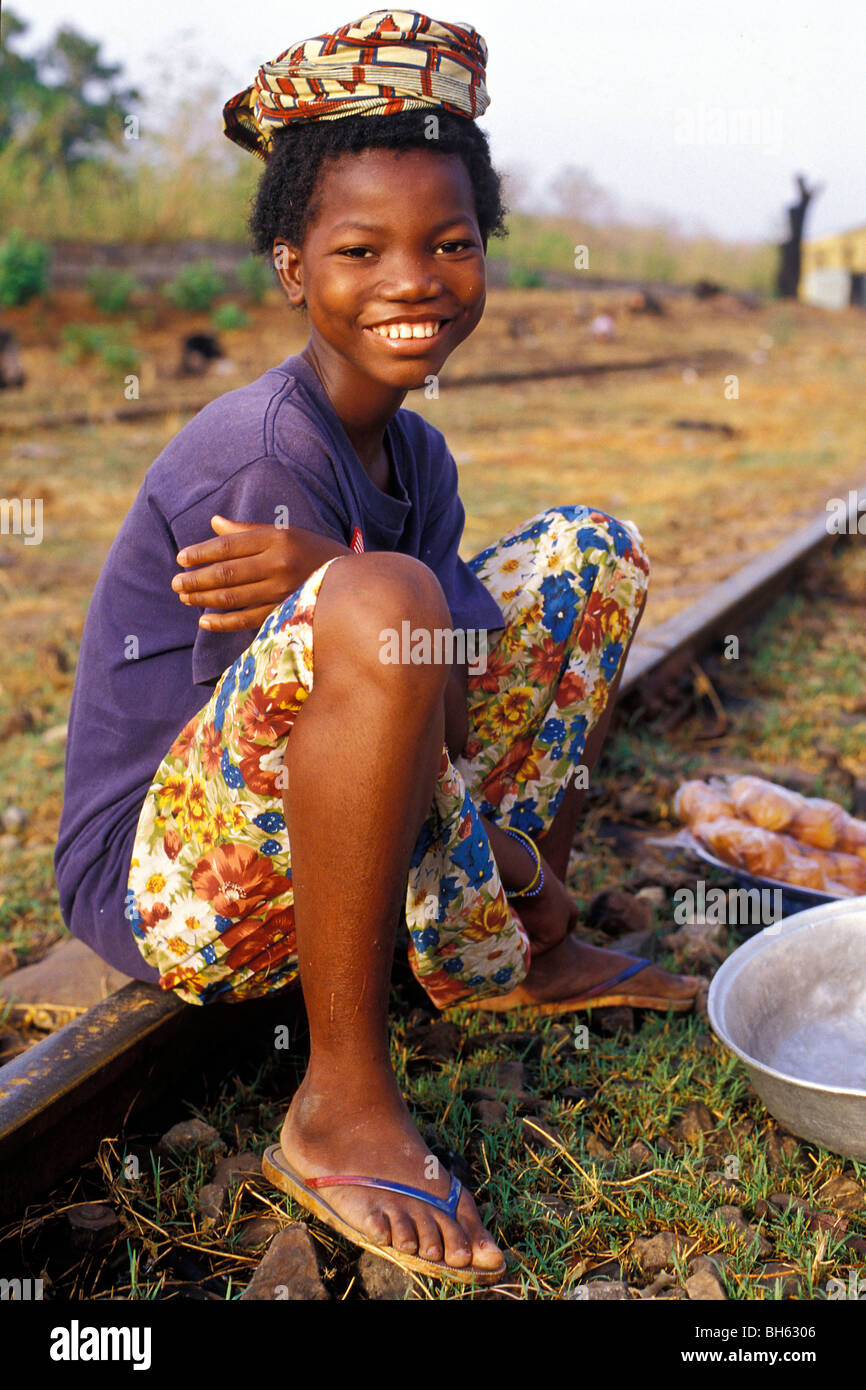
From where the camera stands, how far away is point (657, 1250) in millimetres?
1943

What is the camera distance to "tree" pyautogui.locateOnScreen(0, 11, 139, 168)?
17516 mm

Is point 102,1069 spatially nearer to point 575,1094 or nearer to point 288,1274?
point 288,1274

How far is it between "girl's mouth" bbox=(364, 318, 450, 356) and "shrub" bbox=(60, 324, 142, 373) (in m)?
9.74

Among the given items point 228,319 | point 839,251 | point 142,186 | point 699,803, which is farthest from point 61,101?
point 839,251

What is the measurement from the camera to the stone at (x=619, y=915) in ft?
9.89

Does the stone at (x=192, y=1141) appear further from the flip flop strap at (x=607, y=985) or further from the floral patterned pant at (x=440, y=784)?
the flip flop strap at (x=607, y=985)

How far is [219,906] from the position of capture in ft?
6.46

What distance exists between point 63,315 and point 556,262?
10698 millimetres

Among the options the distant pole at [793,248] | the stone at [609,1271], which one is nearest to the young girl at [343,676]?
the stone at [609,1271]

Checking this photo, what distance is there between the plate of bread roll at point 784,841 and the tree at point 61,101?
612 inches

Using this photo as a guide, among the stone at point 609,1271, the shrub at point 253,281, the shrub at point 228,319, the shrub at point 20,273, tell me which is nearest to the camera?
the stone at point 609,1271

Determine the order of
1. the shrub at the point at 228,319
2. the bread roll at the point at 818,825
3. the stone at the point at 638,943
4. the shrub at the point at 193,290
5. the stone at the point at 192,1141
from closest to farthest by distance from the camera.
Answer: the stone at the point at 192,1141 < the stone at the point at 638,943 < the bread roll at the point at 818,825 < the shrub at the point at 228,319 < the shrub at the point at 193,290

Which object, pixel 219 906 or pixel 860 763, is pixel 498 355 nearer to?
pixel 860 763
